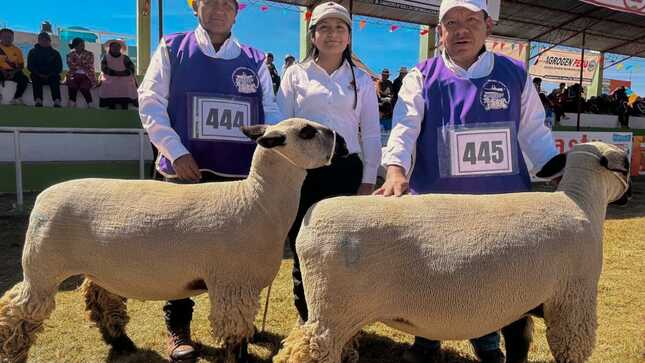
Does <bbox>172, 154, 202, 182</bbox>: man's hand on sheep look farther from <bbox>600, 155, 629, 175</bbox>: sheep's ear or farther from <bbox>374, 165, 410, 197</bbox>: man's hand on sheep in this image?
<bbox>600, 155, 629, 175</bbox>: sheep's ear

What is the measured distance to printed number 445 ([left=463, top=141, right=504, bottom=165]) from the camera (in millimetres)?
2447

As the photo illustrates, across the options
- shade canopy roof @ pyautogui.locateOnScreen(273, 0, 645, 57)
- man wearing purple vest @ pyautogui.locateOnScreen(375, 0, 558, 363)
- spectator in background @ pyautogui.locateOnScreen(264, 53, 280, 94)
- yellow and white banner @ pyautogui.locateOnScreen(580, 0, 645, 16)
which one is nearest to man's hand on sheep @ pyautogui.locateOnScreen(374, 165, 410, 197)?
man wearing purple vest @ pyautogui.locateOnScreen(375, 0, 558, 363)

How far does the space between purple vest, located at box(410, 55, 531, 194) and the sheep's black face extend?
60 centimetres

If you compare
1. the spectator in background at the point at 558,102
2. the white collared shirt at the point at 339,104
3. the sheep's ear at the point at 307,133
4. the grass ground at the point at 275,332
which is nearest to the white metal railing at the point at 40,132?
the grass ground at the point at 275,332

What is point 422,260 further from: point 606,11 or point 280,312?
point 606,11

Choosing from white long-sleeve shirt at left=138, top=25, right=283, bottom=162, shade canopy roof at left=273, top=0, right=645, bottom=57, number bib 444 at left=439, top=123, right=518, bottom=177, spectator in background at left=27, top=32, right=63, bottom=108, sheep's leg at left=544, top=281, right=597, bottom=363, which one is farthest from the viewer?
shade canopy roof at left=273, top=0, right=645, bottom=57

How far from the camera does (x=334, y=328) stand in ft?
6.13

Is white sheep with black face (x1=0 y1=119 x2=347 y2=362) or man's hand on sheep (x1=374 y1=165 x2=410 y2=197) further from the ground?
man's hand on sheep (x1=374 y1=165 x2=410 y2=197)

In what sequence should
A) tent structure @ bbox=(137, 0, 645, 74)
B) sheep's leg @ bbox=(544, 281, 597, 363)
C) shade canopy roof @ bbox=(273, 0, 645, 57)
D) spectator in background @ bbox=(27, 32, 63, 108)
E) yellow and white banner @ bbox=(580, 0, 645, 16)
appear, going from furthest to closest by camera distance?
shade canopy roof @ bbox=(273, 0, 645, 57) < yellow and white banner @ bbox=(580, 0, 645, 16) < tent structure @ bbox=(137, 0, 645, 74) < spectator in background @ bbox=(27, 32, 63, 108) < sheep's leg @ bbox=(544, 281, 597, 363)

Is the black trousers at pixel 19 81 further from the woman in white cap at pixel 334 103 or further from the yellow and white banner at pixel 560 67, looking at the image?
the yellow and white banner at pixel 560 67

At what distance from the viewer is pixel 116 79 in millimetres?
9180

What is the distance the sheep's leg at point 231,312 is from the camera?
227 centimetres

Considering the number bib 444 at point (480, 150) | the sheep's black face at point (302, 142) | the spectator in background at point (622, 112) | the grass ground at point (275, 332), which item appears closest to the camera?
the sheep's black face at point (302, 142)

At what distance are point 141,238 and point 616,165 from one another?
2.27 m
